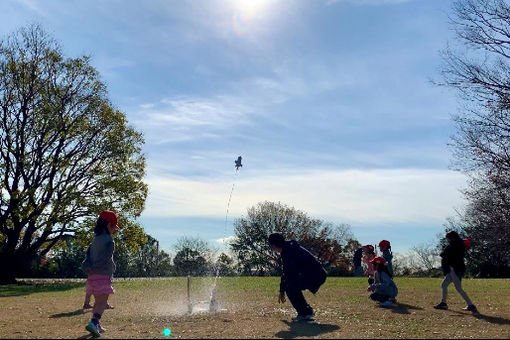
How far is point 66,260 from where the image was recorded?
50.5 m

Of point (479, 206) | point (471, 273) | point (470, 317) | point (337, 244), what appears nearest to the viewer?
point (470, 317)

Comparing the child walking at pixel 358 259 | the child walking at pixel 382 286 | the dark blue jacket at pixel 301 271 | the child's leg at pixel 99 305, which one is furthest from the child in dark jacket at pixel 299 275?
the child walking at pixel 358 259

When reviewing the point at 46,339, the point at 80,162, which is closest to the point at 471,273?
the point at 80,162

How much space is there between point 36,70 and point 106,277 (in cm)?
2385

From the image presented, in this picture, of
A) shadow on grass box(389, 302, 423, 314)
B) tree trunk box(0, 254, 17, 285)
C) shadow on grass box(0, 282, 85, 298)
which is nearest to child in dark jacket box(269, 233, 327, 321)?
shadow on grass box(389, 302, 423, 314)

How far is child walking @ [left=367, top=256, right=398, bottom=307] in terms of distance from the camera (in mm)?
13258

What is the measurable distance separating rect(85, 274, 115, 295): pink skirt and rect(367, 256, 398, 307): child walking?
23.8 ft

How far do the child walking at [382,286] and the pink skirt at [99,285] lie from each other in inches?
286

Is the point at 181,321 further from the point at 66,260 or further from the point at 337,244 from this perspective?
the point at 337,244

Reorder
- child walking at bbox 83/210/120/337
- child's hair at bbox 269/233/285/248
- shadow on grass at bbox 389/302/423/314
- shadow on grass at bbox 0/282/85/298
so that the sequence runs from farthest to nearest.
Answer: shadow on grass at bbox 0/282/85/298, shadow on grass at bbox 389/302/423/314, child's hair at bbox 269/233/285/248, child walking at bbox 83/210/120/337

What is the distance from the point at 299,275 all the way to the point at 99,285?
3.67 meters

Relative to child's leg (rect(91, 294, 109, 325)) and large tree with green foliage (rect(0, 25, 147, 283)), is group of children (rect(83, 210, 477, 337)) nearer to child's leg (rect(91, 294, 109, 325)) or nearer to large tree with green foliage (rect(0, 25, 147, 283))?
child's leg (rect(91, 294, 109, 325))

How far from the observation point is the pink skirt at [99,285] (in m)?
8.71

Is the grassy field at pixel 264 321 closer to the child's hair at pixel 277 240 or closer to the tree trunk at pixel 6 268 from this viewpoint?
the child's hair at pixel 277 240
